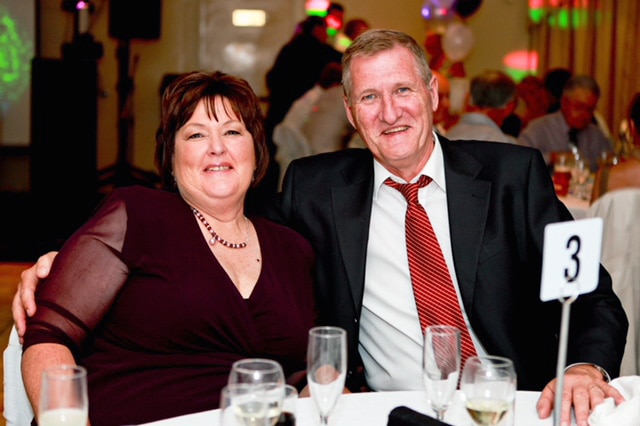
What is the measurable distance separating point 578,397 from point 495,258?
2.21 ft

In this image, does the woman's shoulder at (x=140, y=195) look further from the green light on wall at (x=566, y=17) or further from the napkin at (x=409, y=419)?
the green light on wall at (x=566, y=17)

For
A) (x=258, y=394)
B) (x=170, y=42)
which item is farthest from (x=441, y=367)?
(x=170, y=42)

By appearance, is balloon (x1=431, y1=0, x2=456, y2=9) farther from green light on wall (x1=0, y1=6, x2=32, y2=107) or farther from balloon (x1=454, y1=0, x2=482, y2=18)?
green light on wall (x1=0, y1=6, x2=32, y2=107)

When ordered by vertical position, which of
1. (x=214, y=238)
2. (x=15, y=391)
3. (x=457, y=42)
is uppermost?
(x=457, y=42)

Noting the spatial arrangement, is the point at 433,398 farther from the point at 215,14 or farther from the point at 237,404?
the point at 215,14

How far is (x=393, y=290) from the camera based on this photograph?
2.29 meters

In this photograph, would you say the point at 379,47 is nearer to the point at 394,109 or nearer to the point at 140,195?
the point at 394,109

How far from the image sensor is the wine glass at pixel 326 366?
1.37m

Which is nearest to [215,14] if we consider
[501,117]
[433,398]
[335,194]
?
[501,117]

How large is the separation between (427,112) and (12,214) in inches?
286

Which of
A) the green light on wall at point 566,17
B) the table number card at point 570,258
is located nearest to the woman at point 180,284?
the table number card at point 570,258

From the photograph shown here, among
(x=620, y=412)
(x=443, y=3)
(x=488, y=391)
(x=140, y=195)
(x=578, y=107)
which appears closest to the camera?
(x=488, y=391)

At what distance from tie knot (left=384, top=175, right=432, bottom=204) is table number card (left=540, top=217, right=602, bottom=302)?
0.98m

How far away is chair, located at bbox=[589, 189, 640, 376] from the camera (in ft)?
10.2
